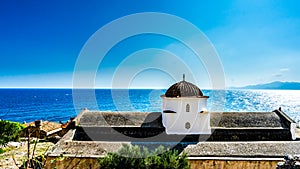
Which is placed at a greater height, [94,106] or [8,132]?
[8,132]

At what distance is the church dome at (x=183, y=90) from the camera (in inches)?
703

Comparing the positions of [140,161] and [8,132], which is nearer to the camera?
[140,161]

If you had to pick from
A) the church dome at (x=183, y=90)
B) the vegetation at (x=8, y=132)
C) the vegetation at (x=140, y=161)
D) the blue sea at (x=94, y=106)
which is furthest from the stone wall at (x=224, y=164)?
the blue sea at (x=94, y=106)

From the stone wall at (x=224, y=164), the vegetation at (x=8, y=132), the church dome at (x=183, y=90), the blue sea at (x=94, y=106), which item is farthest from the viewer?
the blue sea at (x=94, y=106)

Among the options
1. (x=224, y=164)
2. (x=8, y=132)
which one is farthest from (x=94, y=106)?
(x=224, y=164)

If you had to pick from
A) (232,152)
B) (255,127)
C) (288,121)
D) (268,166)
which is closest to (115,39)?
(232,152)

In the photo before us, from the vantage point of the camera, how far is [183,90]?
17.9 metres

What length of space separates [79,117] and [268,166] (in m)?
13.9

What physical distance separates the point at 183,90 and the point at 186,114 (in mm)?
1798

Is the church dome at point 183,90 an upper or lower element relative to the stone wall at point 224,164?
upper

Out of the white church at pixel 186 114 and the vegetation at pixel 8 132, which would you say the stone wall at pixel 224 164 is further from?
the vegetation at pixel 8 132

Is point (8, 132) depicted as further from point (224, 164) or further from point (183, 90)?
point (224, 164)

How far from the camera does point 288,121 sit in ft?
59.8

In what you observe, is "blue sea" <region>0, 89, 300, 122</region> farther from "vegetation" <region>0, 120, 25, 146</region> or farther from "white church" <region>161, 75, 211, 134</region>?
"white church" <region>161, 75, 211, 134</region>
